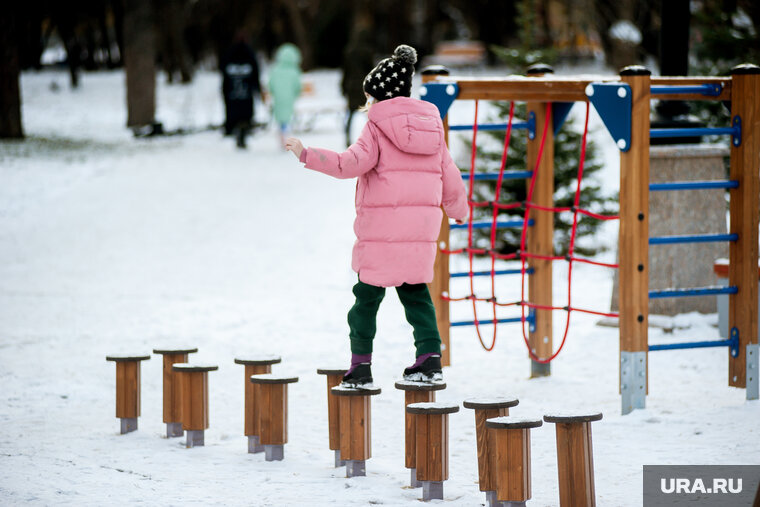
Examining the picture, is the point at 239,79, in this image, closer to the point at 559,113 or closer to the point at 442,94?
the point at 559,113

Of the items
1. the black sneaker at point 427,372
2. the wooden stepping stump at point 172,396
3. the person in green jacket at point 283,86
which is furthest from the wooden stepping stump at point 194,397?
the person in green jacket at point 283,86

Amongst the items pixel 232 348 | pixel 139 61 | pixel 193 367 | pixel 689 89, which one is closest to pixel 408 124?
pixel 193 367

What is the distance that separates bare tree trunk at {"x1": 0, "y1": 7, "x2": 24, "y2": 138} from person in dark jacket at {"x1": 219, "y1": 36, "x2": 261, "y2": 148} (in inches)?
168

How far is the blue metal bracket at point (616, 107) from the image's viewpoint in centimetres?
585

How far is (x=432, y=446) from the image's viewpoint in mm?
4574

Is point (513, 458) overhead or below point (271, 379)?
below

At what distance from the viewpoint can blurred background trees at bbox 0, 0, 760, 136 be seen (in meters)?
19.3

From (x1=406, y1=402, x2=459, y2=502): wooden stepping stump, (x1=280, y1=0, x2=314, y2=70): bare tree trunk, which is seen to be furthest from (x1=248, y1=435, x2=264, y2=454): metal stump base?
(x1=280, y1=0, x2=314, y2=70): bare tree trunk

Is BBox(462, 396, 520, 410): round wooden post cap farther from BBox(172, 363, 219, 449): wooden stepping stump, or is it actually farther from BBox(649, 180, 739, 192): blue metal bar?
BBox(649, 180, 739, 192): blue metal bar

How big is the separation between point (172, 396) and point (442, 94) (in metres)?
2.55

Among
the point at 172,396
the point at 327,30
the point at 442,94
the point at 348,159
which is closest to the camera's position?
the point at 348,159

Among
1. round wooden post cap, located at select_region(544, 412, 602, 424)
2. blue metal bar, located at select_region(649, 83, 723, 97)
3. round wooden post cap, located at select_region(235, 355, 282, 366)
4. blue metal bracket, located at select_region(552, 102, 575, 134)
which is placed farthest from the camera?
blue metal bracket, located at select_region(552, 102, 575, 134)

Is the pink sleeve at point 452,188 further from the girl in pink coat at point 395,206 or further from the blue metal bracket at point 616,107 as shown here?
the blue metal bracket at point 616,107

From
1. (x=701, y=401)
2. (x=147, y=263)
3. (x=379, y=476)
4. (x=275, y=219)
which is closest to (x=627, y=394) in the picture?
(x=701, y=401)
